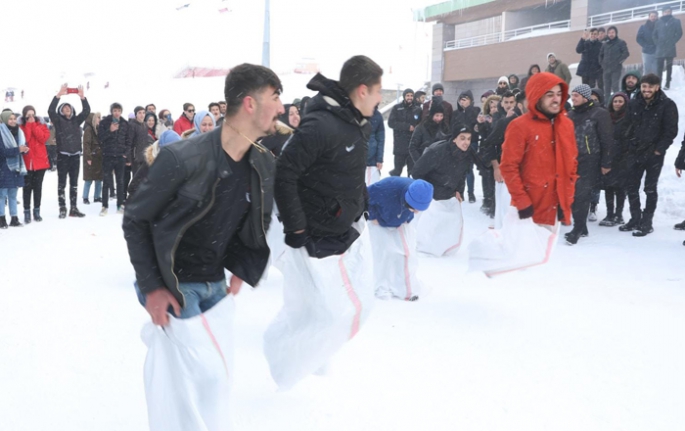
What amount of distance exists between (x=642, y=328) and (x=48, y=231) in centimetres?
773

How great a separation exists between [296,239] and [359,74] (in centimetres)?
93

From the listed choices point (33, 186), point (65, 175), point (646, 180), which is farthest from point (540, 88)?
point (65, 175)

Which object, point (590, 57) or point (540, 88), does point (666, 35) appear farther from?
point (540, 88)

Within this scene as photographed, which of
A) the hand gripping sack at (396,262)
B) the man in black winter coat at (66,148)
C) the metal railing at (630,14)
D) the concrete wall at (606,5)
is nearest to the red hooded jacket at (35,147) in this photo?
the man in black winter coat at (66,148)

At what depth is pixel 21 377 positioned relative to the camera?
152 inches

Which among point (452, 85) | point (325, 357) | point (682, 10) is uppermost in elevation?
point (682, 10)

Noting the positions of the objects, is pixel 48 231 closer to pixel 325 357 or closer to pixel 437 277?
pixel 437 277

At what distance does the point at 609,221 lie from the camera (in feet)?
29.7

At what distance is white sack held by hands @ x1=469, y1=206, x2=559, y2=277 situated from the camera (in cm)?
501

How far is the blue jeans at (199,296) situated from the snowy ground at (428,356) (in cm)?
87

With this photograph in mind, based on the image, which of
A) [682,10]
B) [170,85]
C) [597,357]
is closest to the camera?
[597,357]

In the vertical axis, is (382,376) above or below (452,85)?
below

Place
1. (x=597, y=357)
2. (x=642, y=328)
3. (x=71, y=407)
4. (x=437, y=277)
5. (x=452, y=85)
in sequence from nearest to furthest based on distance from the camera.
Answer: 1. (x=71, y=407)
2. (x=597, y=357)
3. (x=642, y=328)
4. (x=437, y=277)
5. (x=452, y=85)

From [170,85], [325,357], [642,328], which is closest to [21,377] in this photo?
[325,357]
